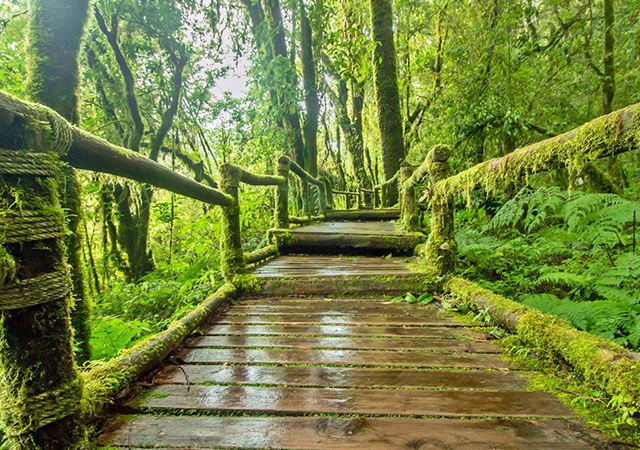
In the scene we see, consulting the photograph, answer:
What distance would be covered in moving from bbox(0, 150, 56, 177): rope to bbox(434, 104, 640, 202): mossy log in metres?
1.92

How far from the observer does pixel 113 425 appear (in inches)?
46.7

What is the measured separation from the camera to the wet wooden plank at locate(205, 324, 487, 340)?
197 cm

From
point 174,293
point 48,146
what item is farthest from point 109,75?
point 48,146

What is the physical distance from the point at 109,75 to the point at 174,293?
5558 mm

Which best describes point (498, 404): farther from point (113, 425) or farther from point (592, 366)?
point (113, 425)

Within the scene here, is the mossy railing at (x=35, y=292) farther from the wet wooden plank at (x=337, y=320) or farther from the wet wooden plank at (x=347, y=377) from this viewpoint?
the wet wooden plank at (x=337, y=320)

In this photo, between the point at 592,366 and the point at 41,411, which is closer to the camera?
the point at 41,411

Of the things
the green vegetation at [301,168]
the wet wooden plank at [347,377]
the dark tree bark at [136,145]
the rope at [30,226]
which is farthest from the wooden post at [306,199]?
the rope at [30,226]

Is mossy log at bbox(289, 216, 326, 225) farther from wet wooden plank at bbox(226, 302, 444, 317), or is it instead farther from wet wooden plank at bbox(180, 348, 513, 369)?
wet wooden plank at bbox(180, 348, 513, 369)

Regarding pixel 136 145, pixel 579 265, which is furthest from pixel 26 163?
pixel 136 145

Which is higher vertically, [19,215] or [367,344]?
[19,215]

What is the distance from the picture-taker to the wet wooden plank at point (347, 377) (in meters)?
1.43

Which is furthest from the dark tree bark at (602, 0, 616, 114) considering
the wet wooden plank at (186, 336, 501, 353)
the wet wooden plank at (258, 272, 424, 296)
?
the wet wooden plank at (186, 336, 501, 353)

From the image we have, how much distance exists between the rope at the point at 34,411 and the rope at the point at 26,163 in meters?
0.63
